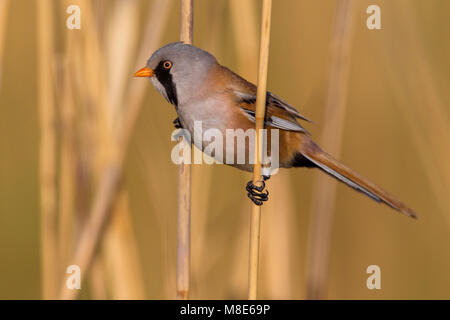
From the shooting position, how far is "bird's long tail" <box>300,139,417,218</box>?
5.84 ft

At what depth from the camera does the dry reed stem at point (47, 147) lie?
1895 millimetres

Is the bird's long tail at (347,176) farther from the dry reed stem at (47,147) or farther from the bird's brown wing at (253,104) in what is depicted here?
the dry reed stem at (47,147)

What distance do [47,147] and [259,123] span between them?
3.03 ft

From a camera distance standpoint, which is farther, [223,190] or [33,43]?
[33,43]

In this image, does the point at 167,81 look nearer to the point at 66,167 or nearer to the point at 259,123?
the point at 259,123

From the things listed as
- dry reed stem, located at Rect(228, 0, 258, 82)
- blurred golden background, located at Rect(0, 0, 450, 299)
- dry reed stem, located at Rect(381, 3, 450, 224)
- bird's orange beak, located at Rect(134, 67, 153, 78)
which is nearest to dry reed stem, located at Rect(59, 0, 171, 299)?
blurred golden background, located at Rect(0, 0, 450, 299)

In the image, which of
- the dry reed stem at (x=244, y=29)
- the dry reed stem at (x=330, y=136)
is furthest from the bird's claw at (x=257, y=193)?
the dry reed stem at (x=244, y=29)

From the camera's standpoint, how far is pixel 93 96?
187 centimetres

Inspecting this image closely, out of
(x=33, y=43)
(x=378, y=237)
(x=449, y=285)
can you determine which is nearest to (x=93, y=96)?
(x=33, y=43)

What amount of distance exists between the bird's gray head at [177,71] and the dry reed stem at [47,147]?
15.9 inches

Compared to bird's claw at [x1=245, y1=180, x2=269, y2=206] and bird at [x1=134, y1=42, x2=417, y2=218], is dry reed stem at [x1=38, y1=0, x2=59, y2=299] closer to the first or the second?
bird at [x1=134, y1=42, x2=417, y2=218]

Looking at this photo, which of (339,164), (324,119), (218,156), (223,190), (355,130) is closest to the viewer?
(218,156)
